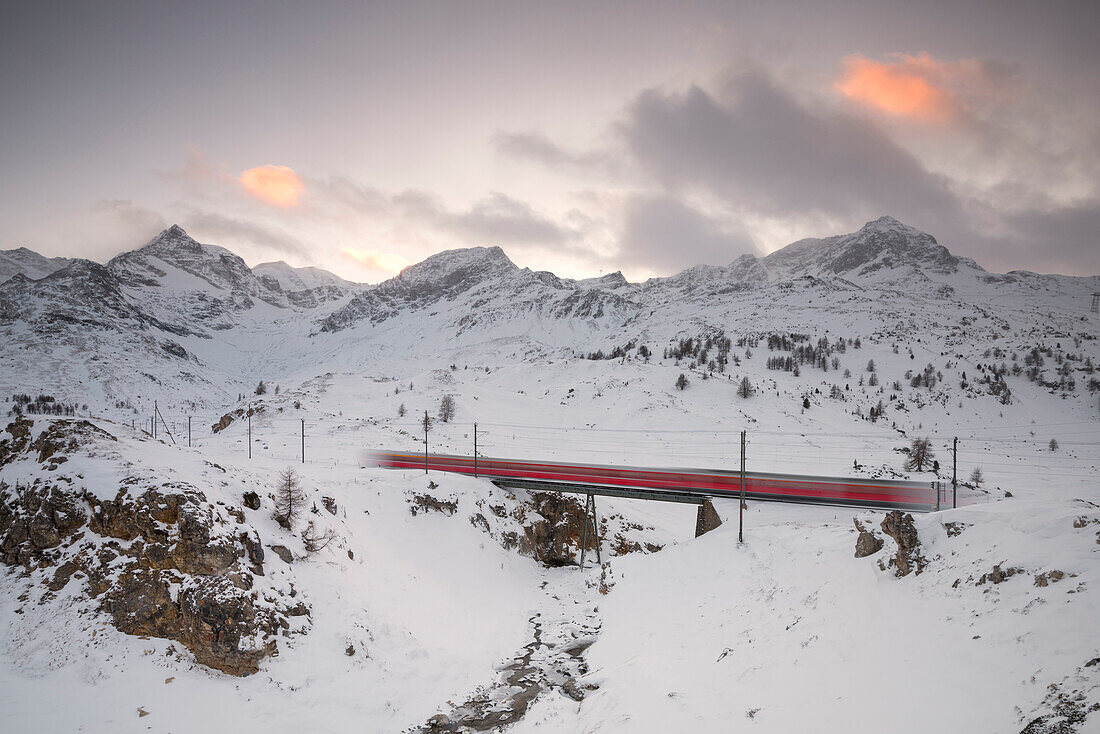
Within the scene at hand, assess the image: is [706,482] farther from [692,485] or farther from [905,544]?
[905,544]

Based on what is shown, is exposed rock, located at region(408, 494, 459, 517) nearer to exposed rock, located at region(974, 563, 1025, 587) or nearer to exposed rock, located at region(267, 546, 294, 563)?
exposed rock, located at region(267, 546, 294, 563)

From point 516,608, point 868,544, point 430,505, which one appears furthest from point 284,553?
point 868,544

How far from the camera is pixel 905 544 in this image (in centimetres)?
1309

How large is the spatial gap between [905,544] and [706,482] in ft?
60.9

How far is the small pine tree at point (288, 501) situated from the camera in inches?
748

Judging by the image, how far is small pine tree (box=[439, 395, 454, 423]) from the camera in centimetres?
6078

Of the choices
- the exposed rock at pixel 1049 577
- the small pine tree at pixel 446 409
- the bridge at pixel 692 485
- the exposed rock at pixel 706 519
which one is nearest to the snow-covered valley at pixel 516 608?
the exposed rock at pixel 1049 577

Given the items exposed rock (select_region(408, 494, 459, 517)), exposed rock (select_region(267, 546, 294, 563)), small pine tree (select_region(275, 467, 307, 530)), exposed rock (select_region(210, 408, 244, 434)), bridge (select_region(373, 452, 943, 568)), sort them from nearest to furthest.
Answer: exposed rock (select_region(267, 546, 294, 563)) < small pine tree (select_region(275, 467, 307, 530)) < bridge (select_region(373, 452, 943, 568)) < exposed rock (select_region(408, 494, 459, 517)) < exposed rock (select_region(210, 408, 244, 434))

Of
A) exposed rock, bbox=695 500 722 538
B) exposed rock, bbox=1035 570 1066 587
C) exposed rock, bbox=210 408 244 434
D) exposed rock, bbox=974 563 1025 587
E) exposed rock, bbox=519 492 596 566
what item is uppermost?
exposed rock, bbox=1035 570 1066 587

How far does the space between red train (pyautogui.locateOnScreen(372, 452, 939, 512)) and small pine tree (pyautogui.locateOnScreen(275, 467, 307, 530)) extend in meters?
13.3

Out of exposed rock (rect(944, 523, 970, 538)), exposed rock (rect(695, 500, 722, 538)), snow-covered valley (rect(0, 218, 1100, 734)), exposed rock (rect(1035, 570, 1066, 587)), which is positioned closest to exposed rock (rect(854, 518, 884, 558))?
snow-covered valley (rect(0, 218, 1100, 734))

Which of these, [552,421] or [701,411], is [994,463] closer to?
[701,411]

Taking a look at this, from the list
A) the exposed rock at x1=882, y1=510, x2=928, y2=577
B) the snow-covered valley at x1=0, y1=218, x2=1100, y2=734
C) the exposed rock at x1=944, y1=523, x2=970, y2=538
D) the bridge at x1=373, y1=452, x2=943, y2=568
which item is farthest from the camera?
the bridge at x1=373, y1=452, x2=943, y2=568

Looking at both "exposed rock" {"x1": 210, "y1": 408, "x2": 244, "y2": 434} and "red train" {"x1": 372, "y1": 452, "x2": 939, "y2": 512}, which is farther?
"exposed rock" {"x1": 210, "y1": 408, "x2": 244, "y2": 434}
